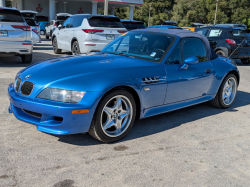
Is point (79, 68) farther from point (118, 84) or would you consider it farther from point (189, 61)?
point (189, 61)

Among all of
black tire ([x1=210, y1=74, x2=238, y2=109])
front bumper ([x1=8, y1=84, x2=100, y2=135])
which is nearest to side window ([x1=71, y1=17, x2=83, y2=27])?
black tire ([x1=210, y1=74, x2=238, y2=109])

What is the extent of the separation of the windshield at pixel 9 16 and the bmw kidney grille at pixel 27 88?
6.36 meters

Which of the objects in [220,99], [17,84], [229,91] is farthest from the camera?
[229,91]

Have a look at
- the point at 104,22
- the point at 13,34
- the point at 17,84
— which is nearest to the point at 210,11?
the point at 104,22

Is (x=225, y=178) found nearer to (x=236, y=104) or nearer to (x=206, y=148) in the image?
(x=206, y=148)

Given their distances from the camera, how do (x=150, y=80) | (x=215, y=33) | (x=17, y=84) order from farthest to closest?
(x=215, y=33) → (x=150, y=80) → (x=17, y=84)

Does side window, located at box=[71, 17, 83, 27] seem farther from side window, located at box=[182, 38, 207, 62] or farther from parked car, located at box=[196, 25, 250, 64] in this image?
side window, located at box=[182, 38, 207, 62]

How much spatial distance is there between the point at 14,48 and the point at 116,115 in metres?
6.62

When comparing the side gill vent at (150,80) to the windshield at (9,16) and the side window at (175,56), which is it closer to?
the side window at (175,56)

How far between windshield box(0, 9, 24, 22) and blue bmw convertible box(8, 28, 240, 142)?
544 cm

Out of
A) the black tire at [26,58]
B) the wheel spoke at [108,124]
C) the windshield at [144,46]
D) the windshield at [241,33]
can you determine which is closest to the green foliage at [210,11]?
the windshield at [241,33]

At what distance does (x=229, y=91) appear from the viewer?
236 inches

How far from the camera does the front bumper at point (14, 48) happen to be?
30.1 ft

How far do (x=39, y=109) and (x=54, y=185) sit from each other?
989mm
